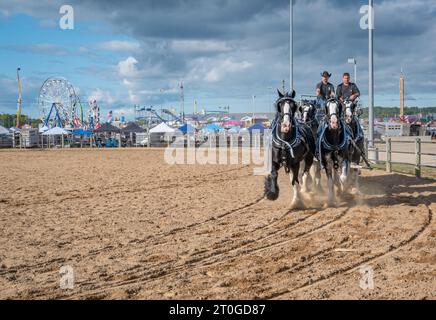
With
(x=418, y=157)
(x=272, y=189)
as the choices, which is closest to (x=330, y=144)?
(x=272, y=189)

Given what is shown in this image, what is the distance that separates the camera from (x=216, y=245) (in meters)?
7.51

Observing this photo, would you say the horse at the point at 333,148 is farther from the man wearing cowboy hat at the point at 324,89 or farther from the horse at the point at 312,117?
the man wearing cowboy hat at the point at 324,89

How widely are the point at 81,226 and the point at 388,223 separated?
5763 millimetres

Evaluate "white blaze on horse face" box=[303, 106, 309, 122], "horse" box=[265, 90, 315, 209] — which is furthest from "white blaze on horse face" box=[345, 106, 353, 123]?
"horse" box=[265, 90, 315, 209]

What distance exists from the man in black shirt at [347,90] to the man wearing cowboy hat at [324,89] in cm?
28

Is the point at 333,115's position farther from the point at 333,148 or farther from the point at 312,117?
the point at 312,117

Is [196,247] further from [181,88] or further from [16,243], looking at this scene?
[181,88]

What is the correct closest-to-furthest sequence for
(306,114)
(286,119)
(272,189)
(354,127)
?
(286,119)
(272,189)
(354,127)
(306,114)

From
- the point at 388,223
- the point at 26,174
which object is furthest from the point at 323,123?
the point at 26,174

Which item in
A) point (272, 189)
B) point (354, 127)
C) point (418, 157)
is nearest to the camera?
point (272, 189)

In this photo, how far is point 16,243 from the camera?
794 centimetres

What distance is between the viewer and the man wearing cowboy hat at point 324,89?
42.9 ft

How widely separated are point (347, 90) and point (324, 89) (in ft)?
2.21

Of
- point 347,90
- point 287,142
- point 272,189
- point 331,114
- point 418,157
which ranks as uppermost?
point 347,90
